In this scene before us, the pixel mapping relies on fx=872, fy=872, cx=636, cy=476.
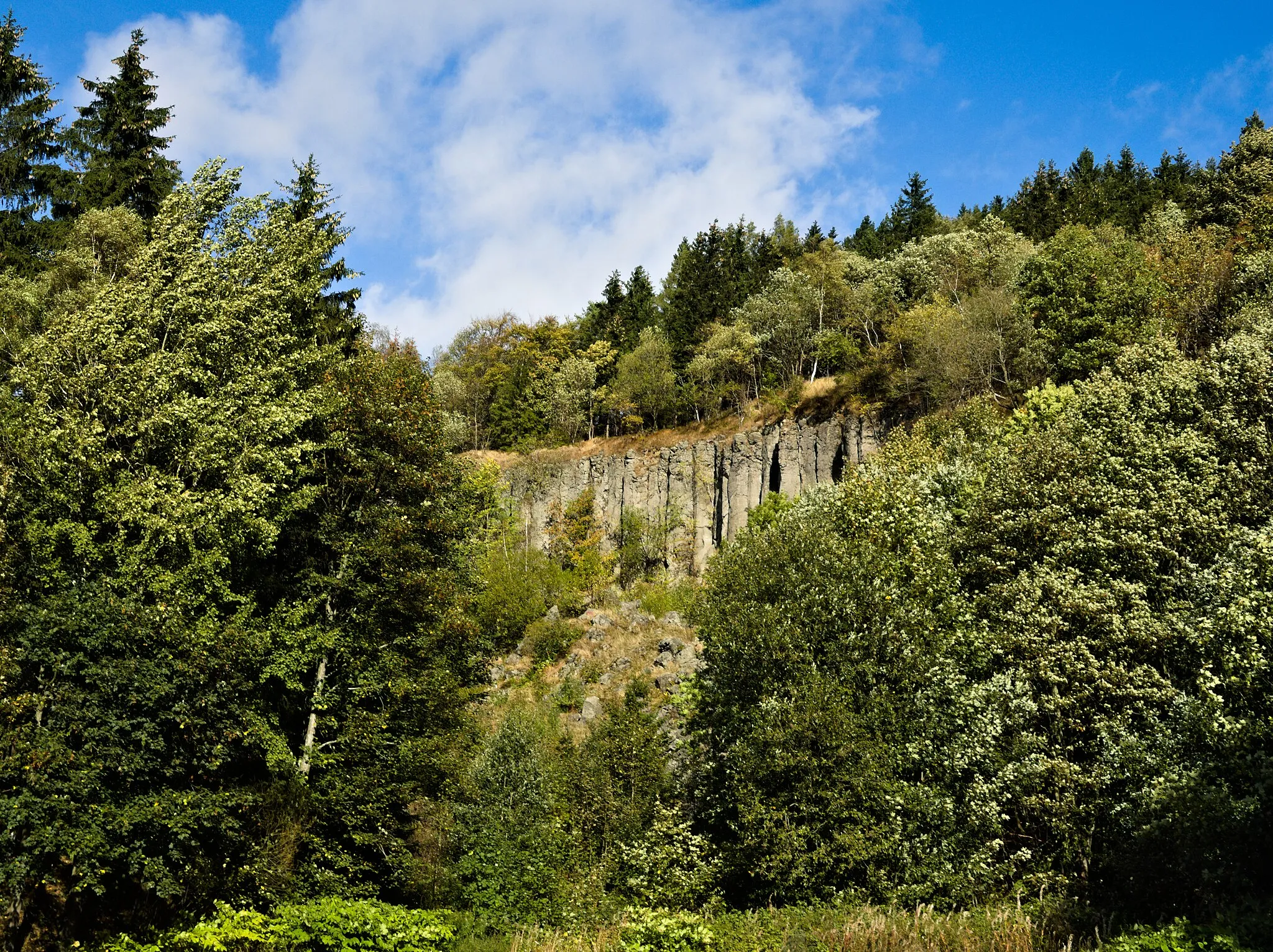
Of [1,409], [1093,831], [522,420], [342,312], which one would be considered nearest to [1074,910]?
[1093,831]

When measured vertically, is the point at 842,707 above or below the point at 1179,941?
above

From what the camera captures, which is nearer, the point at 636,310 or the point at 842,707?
the point at 842,707

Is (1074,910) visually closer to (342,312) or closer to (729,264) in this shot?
(342,312)

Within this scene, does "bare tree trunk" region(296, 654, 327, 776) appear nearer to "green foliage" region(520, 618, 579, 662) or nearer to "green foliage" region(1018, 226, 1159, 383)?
"green foliage" region(1018, 226, 1159, 383)

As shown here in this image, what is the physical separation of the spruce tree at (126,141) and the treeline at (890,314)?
51.6 feet

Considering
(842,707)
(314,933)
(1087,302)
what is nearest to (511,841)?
(842,707)

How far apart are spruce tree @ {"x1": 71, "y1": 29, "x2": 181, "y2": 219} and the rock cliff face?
36.1 m

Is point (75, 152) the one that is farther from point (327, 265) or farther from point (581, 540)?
point (581, 540)

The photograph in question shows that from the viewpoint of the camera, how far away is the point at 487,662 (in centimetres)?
3183

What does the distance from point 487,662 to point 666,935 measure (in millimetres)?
17939

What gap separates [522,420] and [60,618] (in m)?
63.4

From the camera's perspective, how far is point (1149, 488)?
70.2 feet

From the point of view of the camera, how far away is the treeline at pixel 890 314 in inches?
1591

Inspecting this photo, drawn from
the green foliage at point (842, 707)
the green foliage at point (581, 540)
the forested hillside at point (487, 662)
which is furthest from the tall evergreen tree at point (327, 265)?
the green foliage at point (581, 540)
